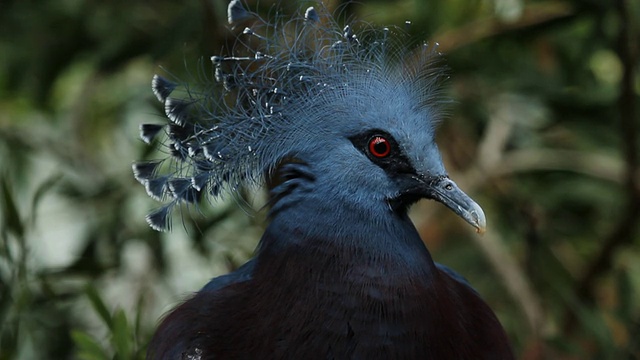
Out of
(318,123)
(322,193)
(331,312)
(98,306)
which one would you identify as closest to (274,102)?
(318,123)

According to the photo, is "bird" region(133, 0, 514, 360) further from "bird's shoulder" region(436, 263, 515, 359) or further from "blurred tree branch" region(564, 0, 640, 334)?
"blurred tree branch" region(564, 0, 640, 334)

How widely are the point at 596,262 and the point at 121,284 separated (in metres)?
1.64

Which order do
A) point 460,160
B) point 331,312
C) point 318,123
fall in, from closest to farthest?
point 331,312, point 318,123, point 460,160

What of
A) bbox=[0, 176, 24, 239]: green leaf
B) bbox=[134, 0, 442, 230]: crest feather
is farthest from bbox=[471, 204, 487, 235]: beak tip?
bbox=[0, 176, 24, 239]: green leaf

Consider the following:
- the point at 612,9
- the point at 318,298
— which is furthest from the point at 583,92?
the point at 318,298

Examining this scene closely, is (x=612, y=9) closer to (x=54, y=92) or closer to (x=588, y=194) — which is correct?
(x=588, y=194)

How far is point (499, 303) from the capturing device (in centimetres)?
357

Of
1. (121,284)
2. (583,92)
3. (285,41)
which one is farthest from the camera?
(121,284)

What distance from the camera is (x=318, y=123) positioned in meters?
2.12

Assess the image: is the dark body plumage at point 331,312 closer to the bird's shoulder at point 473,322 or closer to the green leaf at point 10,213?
the bird's shoulder at point 473,322

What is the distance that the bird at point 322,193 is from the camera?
2035 mm

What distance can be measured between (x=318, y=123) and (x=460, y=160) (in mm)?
1785

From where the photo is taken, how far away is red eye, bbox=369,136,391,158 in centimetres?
211

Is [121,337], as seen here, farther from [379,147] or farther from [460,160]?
[460,160]
